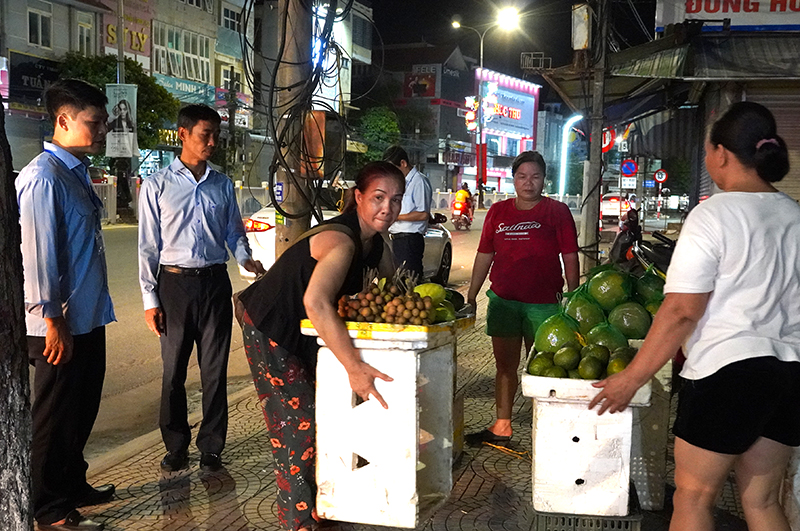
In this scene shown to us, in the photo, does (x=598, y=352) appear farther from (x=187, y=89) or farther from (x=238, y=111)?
(x=238, y=111)

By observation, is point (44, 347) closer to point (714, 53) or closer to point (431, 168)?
point (714, 53)

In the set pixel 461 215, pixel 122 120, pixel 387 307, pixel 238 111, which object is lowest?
pixel 461 215

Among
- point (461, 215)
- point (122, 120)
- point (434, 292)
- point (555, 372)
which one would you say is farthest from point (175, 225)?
point (461, 215)

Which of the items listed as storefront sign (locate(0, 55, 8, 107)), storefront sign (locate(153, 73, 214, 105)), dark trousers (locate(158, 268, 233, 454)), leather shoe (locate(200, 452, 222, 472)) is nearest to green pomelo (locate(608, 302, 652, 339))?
dark trousers (locate(158, 268, 233, 454))

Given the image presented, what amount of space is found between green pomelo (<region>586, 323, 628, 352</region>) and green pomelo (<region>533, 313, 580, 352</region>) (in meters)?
0.08

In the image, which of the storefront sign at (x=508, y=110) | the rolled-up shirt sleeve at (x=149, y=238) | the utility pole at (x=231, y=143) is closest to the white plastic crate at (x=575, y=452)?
the rolled-up shirt sleeve at (x=149, y=238)

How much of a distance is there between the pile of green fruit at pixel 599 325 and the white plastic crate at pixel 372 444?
1.87 feet

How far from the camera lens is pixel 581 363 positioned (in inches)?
132

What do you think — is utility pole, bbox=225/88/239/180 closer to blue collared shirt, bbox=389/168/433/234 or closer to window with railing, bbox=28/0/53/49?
window with railing, bbox=28/0/53/49

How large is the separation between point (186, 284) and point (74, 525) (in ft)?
4.66

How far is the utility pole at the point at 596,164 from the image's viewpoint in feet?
29.7

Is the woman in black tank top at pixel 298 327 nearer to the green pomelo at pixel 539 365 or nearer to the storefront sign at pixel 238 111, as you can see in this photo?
the green pomelo at pixel 539 365

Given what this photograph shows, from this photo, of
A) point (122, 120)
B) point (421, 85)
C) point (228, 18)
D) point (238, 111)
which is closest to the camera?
point (122, 120)

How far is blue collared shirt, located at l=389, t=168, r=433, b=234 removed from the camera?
25.0ft
